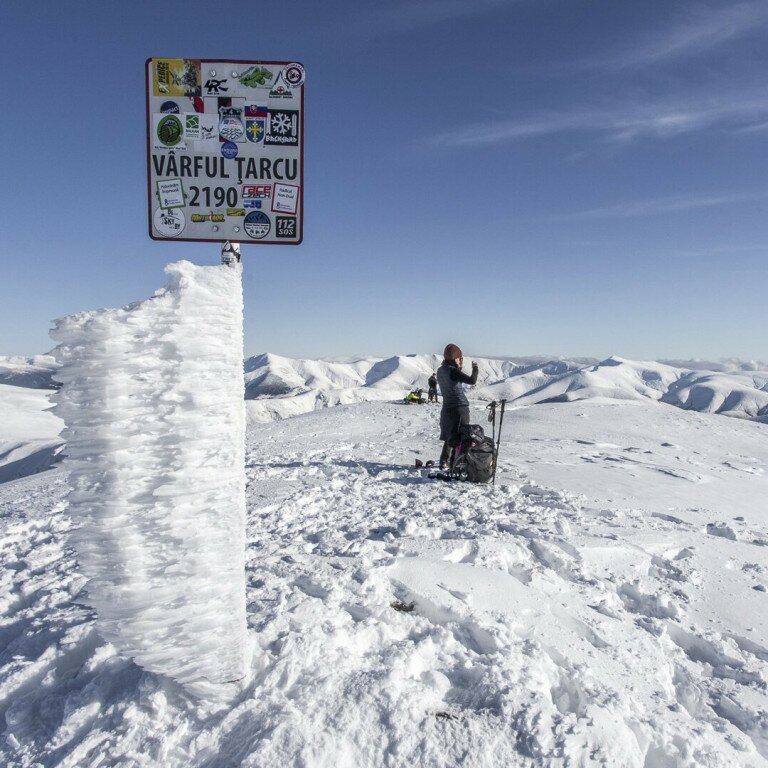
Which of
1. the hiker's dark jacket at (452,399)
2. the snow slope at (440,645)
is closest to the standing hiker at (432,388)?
the hiker's dark jacket at (452,399)

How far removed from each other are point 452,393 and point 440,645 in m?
5.34

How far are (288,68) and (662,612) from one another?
4.32 metres

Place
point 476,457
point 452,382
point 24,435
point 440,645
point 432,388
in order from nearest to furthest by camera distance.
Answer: point 440,645 < point 476,457 < point 452,382 < point 432,388 < point 24,435

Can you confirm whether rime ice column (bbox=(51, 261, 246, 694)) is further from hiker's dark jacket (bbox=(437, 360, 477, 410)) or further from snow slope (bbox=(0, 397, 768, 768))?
hiker's dark jacket (bbox=(437, 360, 477, 410))

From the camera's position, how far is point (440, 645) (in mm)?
2918

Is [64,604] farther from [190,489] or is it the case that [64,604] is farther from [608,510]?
[608,510]

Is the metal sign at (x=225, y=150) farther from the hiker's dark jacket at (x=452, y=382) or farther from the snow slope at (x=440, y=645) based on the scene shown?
the hiker's dark jacket at (x=452, y=382)

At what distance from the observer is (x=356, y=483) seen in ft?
25.5

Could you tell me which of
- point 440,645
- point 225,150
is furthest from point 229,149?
point 440,645

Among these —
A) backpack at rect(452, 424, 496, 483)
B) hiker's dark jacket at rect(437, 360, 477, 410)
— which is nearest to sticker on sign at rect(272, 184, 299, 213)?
hiker's dark jacket at rect(437, 360, 477, 410)

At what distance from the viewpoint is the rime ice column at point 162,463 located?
2.03m

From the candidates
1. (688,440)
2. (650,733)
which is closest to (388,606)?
(650,733)

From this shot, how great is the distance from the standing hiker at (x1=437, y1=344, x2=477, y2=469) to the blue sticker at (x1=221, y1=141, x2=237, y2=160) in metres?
5.64

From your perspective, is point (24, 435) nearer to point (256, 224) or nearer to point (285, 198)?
point (256, 224)
